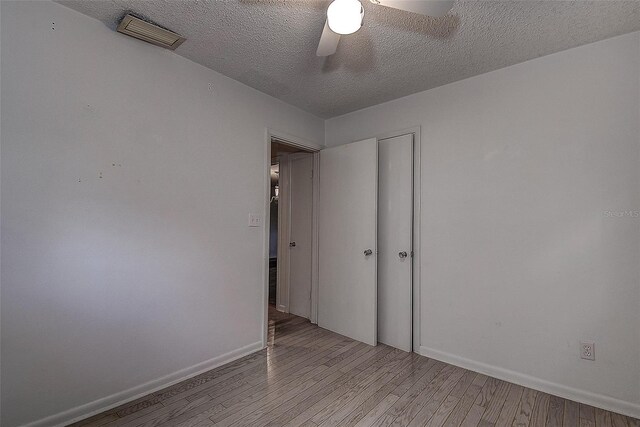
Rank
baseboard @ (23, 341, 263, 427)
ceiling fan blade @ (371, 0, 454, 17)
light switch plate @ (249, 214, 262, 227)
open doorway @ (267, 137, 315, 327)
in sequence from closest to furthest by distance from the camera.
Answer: ceiling fan blade @ (371, 0, 454, 17), baseboard @ (23, 341, 263, 427), light switch plate @ (249, 214, 262, 227), open doorway @ (267, 137, 315, 327)

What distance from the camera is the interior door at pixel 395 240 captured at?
282cm

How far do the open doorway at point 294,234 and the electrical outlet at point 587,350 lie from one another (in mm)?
2467

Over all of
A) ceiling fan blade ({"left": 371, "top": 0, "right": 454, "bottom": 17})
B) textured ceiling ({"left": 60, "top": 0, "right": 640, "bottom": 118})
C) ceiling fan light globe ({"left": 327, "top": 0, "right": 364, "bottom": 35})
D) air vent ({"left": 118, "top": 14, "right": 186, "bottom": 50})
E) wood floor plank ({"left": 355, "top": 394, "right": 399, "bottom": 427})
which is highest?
textured ceiling ({"left": 60, "top": 0, "right": 640, "bottom": 118})

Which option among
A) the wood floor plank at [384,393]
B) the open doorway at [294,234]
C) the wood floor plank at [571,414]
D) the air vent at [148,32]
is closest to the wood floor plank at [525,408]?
the wood floor plank at [571,414]

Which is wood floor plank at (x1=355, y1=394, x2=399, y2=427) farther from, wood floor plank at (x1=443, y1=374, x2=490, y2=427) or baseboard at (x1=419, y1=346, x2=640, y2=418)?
baseboard at (x1=419, y1=346, x2=640, y2=418)

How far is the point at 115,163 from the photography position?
76.1 inches

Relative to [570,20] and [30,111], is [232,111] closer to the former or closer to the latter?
[30,111]

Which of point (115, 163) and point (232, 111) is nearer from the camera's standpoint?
point (115, 163)

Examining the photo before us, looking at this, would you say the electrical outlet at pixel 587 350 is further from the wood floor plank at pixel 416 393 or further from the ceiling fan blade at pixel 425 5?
the ceiling fan blade at pixel 425 5

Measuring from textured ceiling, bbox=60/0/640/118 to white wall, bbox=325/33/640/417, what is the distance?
26 cm

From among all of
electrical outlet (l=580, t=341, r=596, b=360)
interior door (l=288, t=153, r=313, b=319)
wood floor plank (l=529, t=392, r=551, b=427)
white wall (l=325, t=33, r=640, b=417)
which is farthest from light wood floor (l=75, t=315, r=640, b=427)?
interior door (l=288, t=153, r=313, b=319)

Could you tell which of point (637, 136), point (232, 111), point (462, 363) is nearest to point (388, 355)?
point (462, 363)

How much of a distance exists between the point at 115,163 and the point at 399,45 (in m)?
2.08

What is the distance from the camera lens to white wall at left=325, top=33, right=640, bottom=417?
6.27ft
